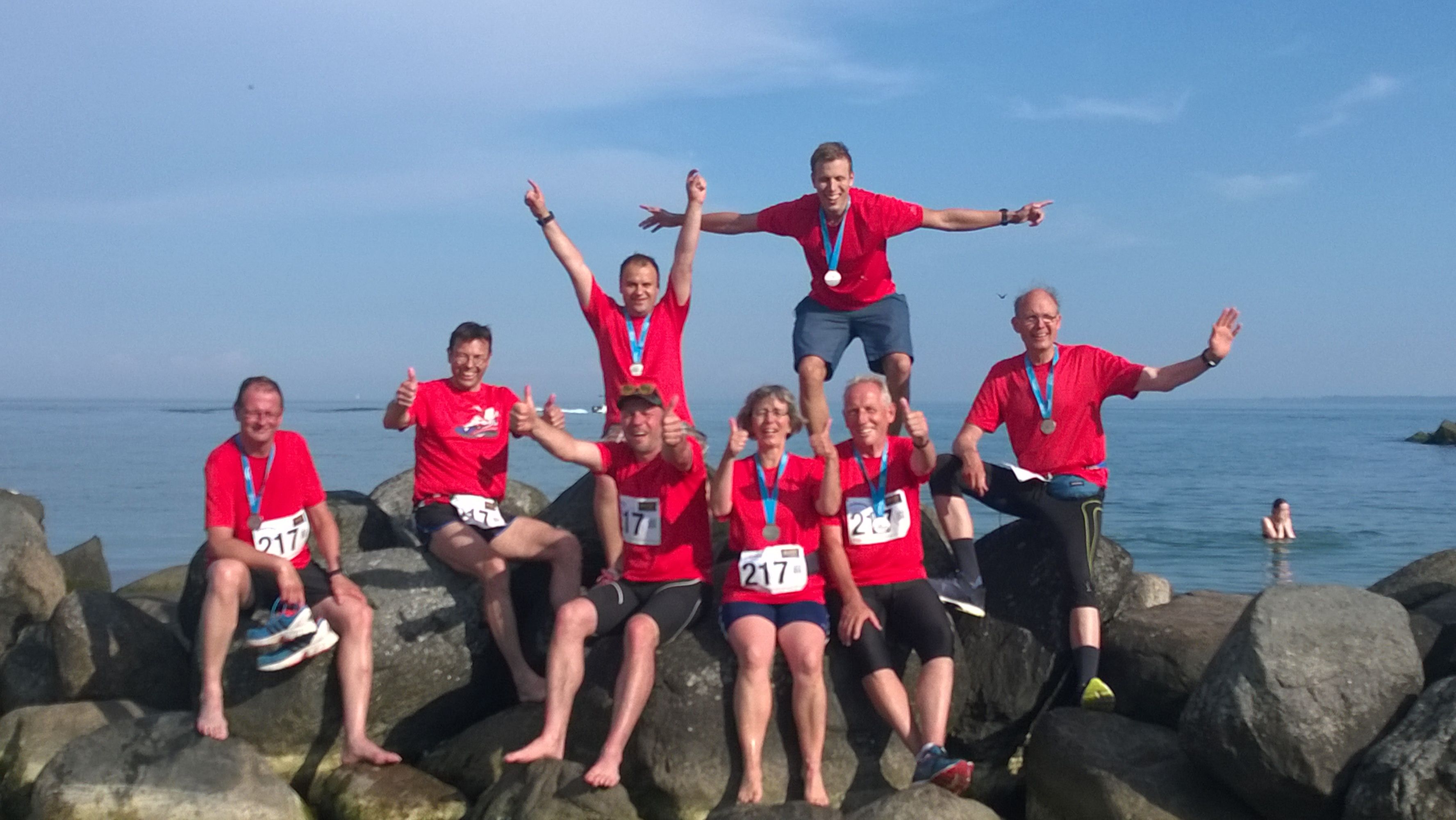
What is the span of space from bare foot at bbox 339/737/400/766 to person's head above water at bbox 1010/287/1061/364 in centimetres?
433

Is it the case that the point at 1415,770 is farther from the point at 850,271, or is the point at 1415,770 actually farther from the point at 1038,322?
the point at 850,271

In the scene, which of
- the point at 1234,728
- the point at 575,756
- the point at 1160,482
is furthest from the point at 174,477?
the point at 1234,728

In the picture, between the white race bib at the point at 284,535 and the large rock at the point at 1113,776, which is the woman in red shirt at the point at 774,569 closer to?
the large rock at the point at 1113,776

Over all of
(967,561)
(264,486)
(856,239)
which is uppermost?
(856,239)

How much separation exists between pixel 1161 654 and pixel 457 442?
172 inches

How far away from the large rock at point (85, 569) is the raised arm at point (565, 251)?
7.76 m

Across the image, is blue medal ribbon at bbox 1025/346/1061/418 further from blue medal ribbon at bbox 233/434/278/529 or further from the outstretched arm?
blue medal ribbon at bbox 233/434/278/529

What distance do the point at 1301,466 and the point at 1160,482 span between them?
32.2 feet

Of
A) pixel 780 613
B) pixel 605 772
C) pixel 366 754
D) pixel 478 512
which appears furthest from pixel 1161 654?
pixel 366 754

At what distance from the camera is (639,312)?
8164 millimetres

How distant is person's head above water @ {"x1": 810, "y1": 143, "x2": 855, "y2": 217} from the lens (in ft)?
27.0

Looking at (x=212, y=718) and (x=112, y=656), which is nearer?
(x=212, y=718)

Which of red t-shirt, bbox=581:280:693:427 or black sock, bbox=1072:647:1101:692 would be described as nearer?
black sock, bbox=1072:647:1101:692

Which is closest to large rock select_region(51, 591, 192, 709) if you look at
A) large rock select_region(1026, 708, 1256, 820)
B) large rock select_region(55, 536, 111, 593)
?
large rock select_region(1026, 708, 1256, 820)
